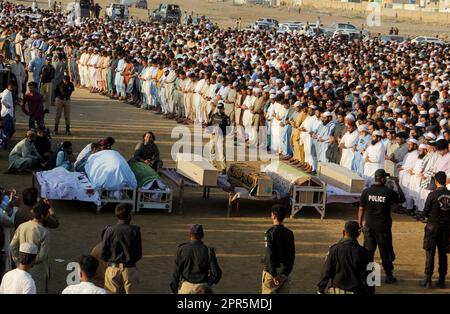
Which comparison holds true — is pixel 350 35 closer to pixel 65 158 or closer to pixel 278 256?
pixel 65 158

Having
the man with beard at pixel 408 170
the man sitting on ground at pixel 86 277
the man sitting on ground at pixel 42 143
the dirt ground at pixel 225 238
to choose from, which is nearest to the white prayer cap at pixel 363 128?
the man with beard at pixel 408 170

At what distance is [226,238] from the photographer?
15508 millimetres

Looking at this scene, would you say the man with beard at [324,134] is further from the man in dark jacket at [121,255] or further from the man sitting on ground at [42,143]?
the man in dark jacket at [121,255]

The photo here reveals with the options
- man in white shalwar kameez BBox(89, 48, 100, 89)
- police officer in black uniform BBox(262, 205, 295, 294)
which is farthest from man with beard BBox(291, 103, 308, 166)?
man in white shalwar kameez BBox(89, 48, 100, 89)

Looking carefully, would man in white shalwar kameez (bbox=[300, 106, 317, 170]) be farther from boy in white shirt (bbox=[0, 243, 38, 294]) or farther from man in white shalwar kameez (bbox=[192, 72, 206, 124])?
boy in white shirt (bbox=[0, 243, 38, 294])

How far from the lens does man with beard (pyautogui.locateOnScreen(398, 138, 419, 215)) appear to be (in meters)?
18.2

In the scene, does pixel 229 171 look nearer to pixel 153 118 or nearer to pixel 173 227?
pixel 173 227

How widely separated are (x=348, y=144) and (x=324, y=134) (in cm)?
145

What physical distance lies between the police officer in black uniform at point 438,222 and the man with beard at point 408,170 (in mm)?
4917

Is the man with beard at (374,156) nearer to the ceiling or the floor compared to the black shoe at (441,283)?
nearer to the ceiling

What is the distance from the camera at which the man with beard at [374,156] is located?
18.6m

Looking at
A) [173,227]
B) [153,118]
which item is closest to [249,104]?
[153,118]

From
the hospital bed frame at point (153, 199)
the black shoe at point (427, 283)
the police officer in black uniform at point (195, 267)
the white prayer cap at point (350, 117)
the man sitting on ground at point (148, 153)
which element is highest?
the white prayer cap at point (350, 117)

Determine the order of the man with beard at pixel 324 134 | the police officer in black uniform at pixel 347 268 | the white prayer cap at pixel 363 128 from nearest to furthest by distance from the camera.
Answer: the police officer in black uniform at pixel 347 268 < the white prayer cap at pixel 363 128 < the man with beard at pixel 324 134
